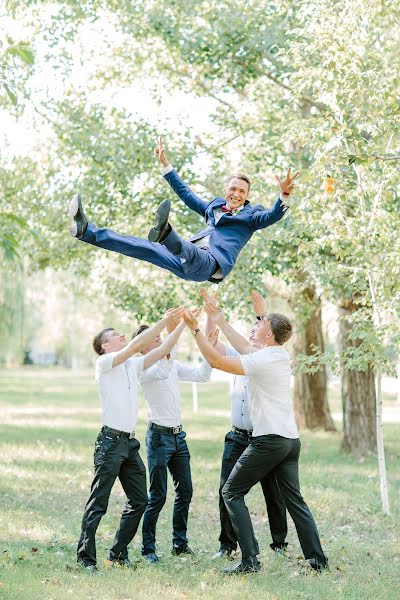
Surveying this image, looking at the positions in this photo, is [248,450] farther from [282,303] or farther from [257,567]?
[282,303]

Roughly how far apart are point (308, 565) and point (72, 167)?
33.1ft

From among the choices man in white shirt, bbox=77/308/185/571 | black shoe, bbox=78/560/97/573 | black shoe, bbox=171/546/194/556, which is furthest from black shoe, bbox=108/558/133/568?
black shoe, bbox=171/546/194/556

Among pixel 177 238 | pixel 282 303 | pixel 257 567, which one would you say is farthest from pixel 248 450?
pixel 282 303

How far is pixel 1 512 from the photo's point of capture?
9.67m

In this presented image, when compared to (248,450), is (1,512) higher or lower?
lower

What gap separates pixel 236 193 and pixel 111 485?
8.33 ft

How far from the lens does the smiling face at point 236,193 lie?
6684 millimetres

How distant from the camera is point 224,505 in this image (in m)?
7.84

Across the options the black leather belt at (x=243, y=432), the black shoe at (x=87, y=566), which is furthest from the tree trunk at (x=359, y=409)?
the black shoe at (x=87, y=566)

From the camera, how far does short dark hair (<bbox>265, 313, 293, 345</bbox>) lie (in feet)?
22.9

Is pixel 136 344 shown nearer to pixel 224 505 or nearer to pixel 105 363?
pixel 105 363

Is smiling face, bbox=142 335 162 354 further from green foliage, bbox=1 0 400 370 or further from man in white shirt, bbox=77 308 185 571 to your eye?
green foliage, bbox=1 0 400 370

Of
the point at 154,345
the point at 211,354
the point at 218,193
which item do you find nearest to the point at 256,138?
the point at 218,193

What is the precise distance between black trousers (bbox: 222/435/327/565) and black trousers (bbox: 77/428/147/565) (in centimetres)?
74
